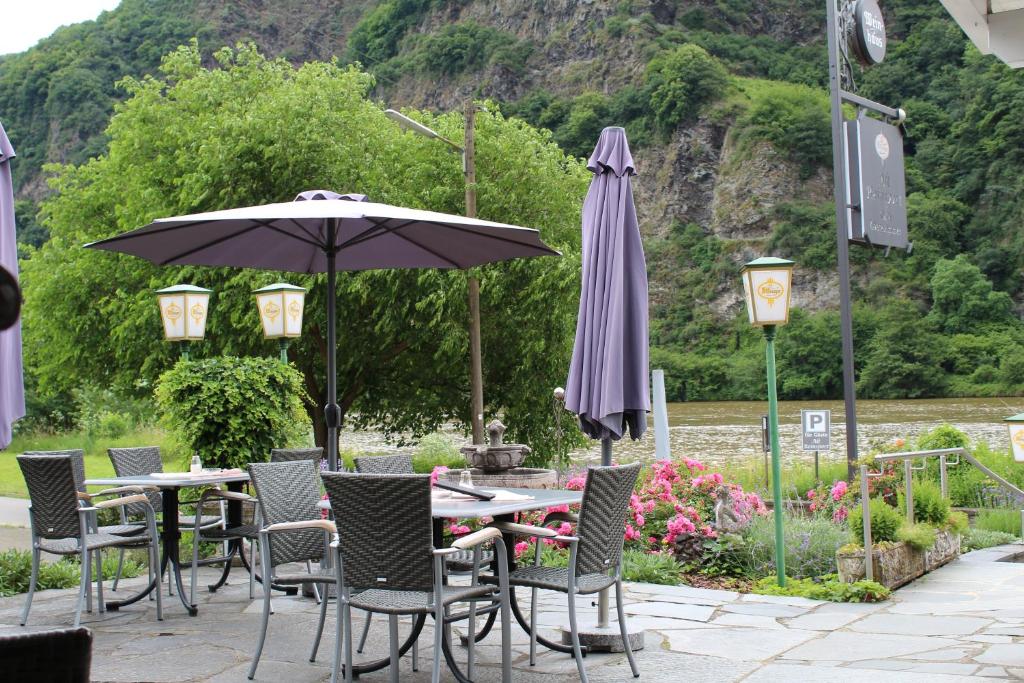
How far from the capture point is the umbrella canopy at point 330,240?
565 centimetres

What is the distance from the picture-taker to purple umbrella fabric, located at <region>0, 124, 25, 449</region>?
497 centimetres

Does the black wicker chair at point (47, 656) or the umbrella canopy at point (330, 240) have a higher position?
the umbrella canopy at point (330, 240)

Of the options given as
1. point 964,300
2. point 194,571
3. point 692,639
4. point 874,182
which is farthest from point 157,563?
point 964,300

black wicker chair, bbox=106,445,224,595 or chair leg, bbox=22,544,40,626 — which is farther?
black wicker chair, bbox=106,445,224,595

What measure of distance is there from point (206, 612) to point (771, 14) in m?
89.3

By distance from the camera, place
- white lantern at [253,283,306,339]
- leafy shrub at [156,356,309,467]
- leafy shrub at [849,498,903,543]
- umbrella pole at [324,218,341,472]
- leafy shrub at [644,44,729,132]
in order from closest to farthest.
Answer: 1. umbrella pole at [324,218,341,472]
2. leafy shrub at [849,498,903,543]
3. leafy shrub at [156,356,309,467]
4. white lantern at [253,283,306,339]
5. leafy shrub at [644,44,729,132]

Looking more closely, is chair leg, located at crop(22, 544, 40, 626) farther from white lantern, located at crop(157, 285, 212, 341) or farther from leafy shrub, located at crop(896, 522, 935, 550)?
white lantern, located at crop(157, 285, 212, 341)

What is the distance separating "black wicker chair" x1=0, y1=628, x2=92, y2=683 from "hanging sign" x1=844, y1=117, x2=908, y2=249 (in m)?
10.6

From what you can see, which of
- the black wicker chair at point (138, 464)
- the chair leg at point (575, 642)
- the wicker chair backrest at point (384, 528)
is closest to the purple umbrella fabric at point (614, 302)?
the chair leg at point (575, 642)

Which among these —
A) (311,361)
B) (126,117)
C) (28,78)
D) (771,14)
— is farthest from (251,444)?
(771,14)

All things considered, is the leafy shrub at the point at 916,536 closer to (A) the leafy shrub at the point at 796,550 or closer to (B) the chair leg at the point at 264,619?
(A) the leafy shrub at the point at 796,550

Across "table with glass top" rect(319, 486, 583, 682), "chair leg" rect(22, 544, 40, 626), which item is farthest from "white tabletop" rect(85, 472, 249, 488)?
"table with glass top" rect(319, 486, 583, 682)

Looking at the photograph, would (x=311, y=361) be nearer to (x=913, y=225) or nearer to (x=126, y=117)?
(x=126, y=117)

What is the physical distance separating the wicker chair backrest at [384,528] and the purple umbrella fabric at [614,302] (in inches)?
71.5
